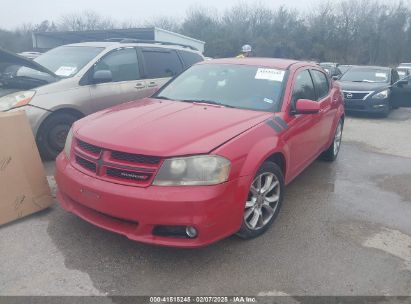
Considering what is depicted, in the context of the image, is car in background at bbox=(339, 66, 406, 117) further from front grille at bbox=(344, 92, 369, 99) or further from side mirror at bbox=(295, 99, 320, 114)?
side mirror at bbox=(295, 99, 320, 114)

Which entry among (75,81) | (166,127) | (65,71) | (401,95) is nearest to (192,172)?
(166,127)

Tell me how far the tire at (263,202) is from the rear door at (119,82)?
329 cm

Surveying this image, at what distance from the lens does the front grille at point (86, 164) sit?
3.14 metres

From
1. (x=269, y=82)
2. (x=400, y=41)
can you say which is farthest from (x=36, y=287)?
(x=400, y=41)

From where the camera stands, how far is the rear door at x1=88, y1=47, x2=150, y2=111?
19.2 feet

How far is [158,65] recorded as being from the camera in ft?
22.8

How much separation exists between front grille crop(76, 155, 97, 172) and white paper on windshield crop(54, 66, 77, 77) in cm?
281

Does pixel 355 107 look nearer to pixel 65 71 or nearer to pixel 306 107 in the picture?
pixel 306 107

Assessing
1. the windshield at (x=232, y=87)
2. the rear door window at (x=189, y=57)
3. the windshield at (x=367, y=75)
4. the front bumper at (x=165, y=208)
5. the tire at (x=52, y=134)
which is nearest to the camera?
the front bumper at (x=165, y=208)

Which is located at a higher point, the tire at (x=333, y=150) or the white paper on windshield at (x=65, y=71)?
the white paper on windshield at (x=65, y=71)

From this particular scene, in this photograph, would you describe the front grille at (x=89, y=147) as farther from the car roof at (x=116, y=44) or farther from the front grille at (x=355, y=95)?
the front grille at (x=355, y=95)

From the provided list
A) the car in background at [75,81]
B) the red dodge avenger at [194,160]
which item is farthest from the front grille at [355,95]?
the red dodge avenger at [194,160]

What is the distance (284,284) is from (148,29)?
18.7 m

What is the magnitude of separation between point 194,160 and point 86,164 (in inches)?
37.6
